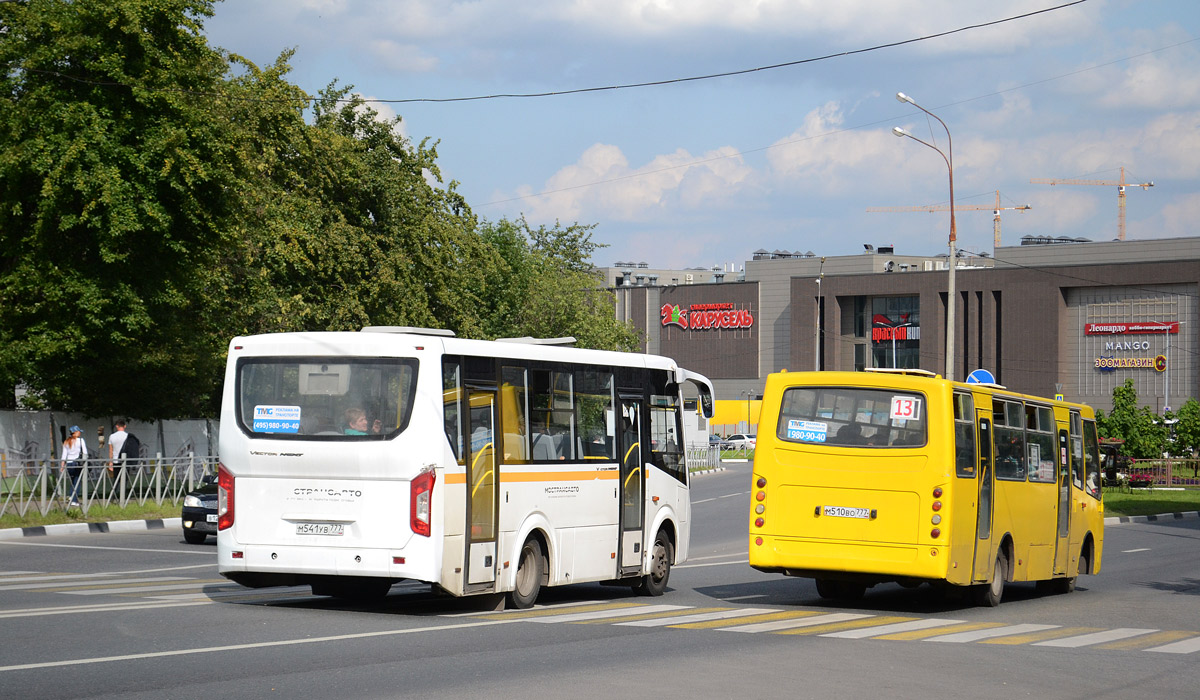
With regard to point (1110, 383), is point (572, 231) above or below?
above

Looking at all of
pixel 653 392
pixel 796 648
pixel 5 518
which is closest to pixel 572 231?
pixel 5 518

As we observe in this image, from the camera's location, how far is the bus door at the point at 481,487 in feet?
44.4

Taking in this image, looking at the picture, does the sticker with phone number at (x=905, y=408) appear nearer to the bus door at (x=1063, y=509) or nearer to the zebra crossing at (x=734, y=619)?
the zebra crossing at (x=734, y=619)

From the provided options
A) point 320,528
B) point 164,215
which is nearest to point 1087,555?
point 320,528

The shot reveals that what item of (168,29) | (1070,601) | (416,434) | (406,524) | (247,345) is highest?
(168,29)

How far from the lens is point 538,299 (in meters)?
73.1

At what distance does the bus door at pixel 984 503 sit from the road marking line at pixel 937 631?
4.61ft

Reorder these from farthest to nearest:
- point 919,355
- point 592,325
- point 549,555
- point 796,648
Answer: point 919,355 < point 592,325 < point 549,555 < point 796,648

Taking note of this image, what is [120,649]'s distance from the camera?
10.4 meters

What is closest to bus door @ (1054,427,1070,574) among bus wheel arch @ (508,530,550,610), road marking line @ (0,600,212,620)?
bus wheel arch @ (508,530,550,610)

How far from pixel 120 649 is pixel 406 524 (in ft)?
10.4

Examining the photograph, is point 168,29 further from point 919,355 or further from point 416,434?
A: point 919,355

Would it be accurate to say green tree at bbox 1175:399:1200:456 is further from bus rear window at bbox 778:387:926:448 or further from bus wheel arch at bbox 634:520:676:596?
bus rear window at bbox 778:387:926:448

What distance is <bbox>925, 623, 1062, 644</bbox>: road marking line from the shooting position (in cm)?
1310
